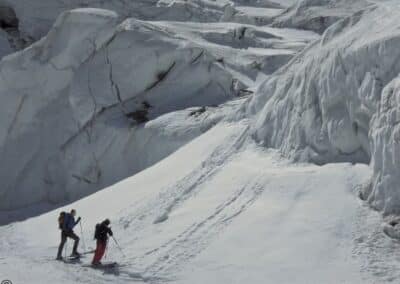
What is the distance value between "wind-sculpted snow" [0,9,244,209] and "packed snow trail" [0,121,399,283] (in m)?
5.32

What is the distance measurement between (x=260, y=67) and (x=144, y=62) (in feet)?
16.2

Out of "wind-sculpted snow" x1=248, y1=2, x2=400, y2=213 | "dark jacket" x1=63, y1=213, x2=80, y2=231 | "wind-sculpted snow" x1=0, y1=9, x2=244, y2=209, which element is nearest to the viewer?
"wind-sculpted snow" x1=248, y1=2, x2=400, y2=213

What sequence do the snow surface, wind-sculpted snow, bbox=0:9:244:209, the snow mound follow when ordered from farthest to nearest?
the snow mound, wind-sculpted snow, bbox=0:9:244:209, the snow surface

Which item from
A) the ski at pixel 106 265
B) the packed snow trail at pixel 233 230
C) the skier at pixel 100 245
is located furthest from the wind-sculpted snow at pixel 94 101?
the ski at pixel 106 265

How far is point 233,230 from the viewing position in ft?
50.9

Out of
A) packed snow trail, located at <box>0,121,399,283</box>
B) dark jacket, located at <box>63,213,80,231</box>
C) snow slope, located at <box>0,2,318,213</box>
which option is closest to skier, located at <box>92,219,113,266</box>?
packed snow trail, located at <box>0,121,399,283</box>

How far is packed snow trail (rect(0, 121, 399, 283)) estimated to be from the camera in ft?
44.7

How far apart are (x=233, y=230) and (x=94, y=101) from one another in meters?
13.8

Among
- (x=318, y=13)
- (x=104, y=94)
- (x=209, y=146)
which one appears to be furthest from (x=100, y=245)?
(x=318, y=13)

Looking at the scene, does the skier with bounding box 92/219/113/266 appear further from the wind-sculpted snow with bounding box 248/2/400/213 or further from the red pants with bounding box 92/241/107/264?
the wind-sculpted snow with bounding box 248/2/400/213

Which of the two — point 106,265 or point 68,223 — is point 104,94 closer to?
point 68,223

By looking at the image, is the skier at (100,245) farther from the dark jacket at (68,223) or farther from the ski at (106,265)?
the dark jacket at (68,223)

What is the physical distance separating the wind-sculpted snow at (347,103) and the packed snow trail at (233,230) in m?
0.58

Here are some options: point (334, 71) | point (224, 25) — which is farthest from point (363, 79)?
point (224, 25)
